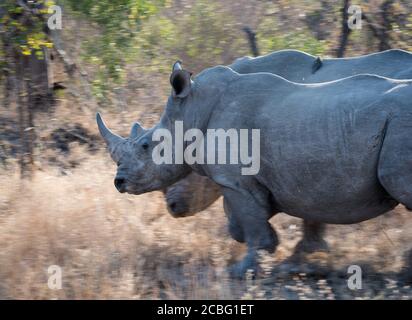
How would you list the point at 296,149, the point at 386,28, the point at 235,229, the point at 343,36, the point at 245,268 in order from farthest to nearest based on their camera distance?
1. the point at 386,28
2. the point at 343,36
3. the point at 235,229
4. the point at 245,268
5. the point at 296,149

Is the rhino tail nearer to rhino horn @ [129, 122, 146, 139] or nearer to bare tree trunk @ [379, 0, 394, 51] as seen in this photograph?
rhino horn @ [129, 122, 146, 139]

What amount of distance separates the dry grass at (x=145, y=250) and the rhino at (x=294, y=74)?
7.3 inches

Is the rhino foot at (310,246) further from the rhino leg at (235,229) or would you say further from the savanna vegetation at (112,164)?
the rhino leg at (235,229)

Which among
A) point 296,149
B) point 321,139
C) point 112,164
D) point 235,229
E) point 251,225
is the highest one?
point 321,139

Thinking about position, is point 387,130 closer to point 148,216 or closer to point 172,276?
point 172,276

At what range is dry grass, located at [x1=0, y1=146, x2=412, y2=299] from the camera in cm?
631

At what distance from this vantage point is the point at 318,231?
7.30 m

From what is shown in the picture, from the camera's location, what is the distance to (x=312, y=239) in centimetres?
726

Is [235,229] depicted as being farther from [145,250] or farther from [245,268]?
[145,250]

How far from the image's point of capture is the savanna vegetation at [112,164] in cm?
655

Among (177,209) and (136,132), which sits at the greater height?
(136,132)

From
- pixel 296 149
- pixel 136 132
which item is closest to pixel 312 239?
pixel 296 149

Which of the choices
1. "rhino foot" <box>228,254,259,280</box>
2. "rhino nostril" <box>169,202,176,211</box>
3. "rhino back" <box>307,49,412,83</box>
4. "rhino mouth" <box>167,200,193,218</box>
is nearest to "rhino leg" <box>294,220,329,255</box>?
"rhino foot" <box>228,254,259,280</box>

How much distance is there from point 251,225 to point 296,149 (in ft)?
2.29
